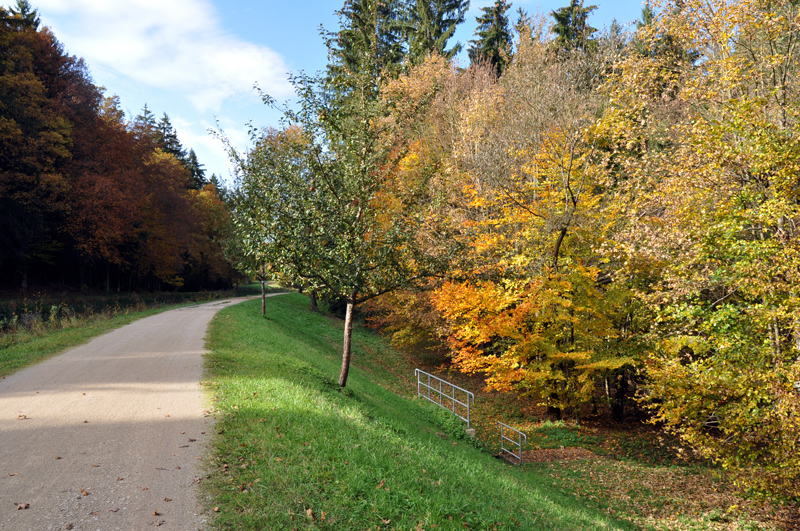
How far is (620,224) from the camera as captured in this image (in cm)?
1315

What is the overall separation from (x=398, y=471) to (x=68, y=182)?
30.5 metres

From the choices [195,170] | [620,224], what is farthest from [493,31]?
[195,170]

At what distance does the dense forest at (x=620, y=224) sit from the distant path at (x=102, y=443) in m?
3.70

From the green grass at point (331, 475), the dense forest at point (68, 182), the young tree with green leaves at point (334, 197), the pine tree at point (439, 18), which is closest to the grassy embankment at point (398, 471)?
the green grass at point (331, 475)

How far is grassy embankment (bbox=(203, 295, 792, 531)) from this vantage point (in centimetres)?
477

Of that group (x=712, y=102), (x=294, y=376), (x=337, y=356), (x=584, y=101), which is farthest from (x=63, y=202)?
(x=712, y=102)

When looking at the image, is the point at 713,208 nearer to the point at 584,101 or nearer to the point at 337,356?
the point at 584,101

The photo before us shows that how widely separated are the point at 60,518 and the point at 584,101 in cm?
1817

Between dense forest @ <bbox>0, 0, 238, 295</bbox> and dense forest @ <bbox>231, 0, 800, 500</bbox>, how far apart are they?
66.1 feet

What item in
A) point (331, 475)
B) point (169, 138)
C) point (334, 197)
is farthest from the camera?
point (169, 138)

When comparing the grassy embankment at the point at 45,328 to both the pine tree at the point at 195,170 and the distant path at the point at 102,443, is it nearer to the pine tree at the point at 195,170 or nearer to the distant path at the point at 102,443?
the distant path at the point at 102,443

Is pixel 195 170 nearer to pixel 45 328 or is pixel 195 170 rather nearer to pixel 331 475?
pixel 45 328

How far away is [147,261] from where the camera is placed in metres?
35.6

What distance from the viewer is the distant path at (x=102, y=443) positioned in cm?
438
